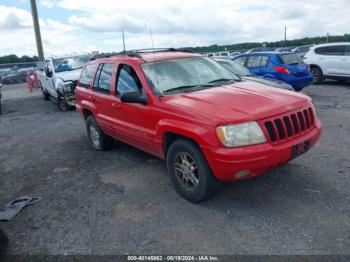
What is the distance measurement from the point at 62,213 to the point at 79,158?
2169 millimetres

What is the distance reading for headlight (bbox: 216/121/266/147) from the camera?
3.43 meters

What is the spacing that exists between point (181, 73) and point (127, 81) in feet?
2.73

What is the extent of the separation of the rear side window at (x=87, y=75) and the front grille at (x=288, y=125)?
368 centimetres

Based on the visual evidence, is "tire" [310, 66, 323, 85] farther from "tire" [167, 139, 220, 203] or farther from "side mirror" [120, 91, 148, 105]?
"tire" [167, 139, 220, 203]

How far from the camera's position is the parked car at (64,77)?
11117 millimetres

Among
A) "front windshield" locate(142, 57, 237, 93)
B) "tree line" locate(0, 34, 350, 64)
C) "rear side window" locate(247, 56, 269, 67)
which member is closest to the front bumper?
"front windshield" locate(142, 57, 237, 93)

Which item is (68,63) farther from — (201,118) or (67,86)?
(201,118)

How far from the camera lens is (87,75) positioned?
253 inches

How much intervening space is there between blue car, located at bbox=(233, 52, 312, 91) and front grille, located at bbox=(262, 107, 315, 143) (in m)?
6.94

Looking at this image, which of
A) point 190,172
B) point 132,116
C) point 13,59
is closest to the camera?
point 190,172

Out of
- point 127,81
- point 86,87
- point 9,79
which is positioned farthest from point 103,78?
point 9,79

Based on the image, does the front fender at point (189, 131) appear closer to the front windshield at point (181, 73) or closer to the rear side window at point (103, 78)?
the front windshield at point (181, 73)

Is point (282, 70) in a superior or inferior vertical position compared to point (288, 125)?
superior

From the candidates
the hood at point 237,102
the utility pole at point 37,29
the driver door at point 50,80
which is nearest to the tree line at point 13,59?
the utility pole at point 37,29
